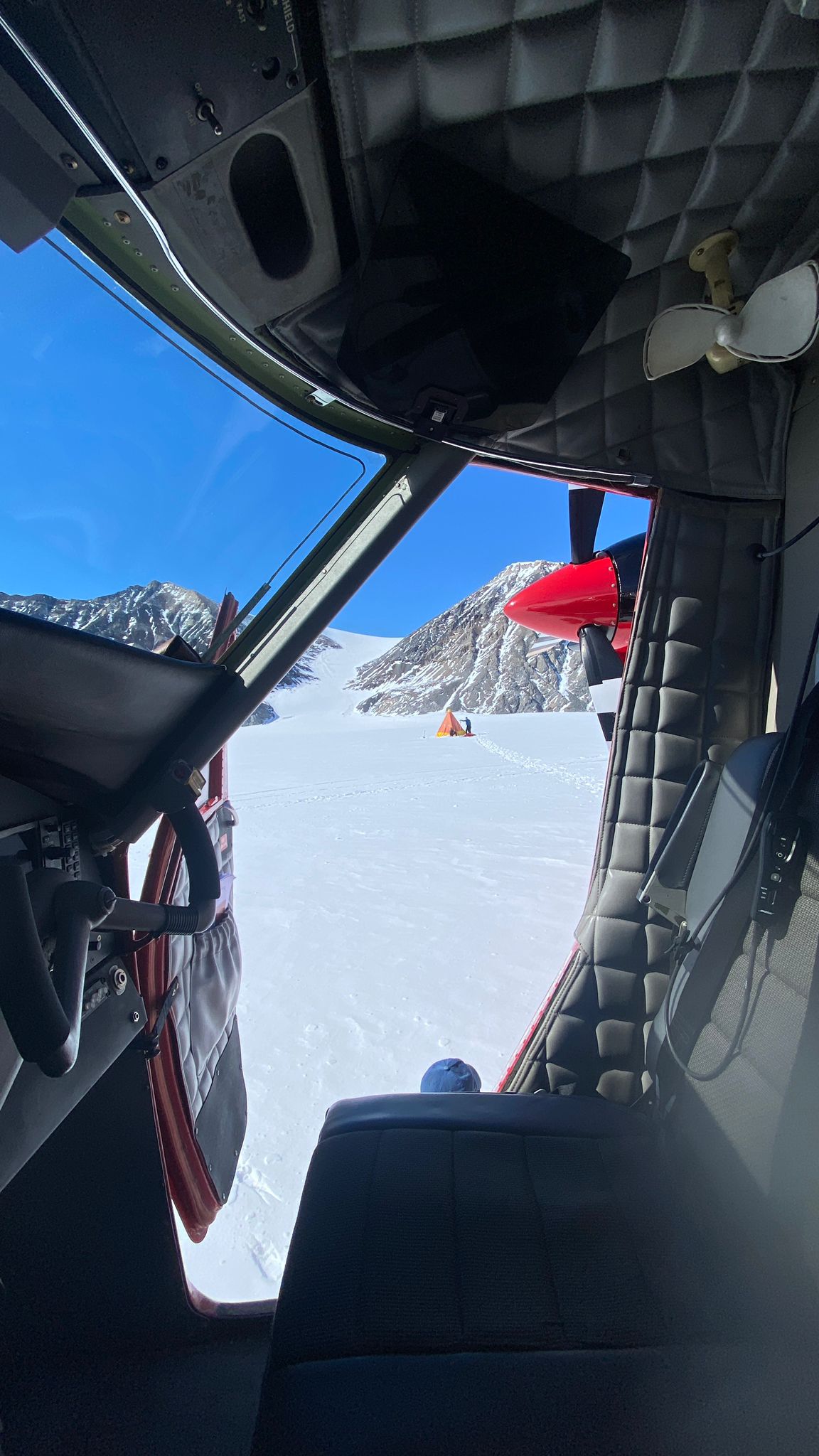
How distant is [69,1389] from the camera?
1034 millimetres

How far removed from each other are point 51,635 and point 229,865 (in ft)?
2.76

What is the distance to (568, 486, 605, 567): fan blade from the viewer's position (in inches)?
72.1

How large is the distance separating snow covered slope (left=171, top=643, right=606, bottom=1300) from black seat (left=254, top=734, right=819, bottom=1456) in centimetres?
62

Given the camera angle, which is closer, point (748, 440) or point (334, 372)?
point (334, 372)

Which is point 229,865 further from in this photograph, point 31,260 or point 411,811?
point 411,811

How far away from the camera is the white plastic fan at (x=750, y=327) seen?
1076 millimetres

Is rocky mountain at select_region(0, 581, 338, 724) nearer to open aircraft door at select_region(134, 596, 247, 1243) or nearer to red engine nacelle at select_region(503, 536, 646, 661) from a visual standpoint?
open aircraft door at select_region(134, 596, 247, 1243)

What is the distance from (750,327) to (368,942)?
2716 millimetres

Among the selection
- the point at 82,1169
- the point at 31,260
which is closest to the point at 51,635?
the point at 31,260

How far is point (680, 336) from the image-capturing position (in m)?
1.25

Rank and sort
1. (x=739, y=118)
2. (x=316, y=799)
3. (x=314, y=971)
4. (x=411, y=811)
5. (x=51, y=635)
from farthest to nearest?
(x=316, y=799) < (x=411, y=811) < (x=314, y=971) < (x=739, y=118) < (x=51, y=635)

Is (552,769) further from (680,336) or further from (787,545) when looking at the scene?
(680,336)

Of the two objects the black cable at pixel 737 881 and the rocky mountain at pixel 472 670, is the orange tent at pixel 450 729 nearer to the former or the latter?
the black cable at pixel 737 881

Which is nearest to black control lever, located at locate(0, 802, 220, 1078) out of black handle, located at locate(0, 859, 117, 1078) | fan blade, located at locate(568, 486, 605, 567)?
black handle, located at locate(0, 859, 117, 1078)
